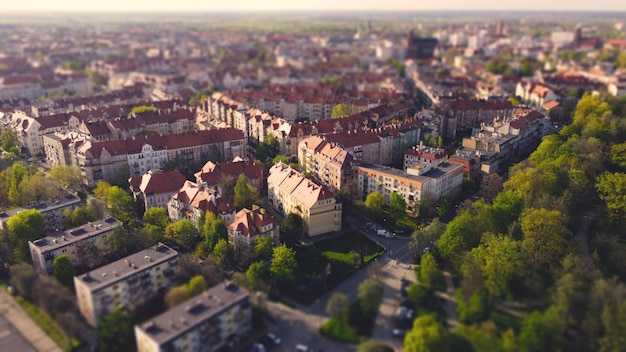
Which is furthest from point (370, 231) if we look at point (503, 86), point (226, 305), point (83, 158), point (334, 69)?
point (334, 69)

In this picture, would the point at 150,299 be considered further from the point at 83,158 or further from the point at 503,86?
the point at 503,86

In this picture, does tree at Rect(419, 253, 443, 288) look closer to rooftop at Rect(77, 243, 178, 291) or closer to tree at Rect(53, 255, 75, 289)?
rooftop at Rect(77, 243, 178, 291)

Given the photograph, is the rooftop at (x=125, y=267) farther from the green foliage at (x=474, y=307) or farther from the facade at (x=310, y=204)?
the green foliage at (x=474, y=307)

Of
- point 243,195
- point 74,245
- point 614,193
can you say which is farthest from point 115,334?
point 614,193

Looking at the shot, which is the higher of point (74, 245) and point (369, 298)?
point (74, 245)

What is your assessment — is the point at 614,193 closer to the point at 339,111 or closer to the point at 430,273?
the point at 430,273

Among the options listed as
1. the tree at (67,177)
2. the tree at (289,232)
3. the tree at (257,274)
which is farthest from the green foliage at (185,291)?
the tree at (67,177)
